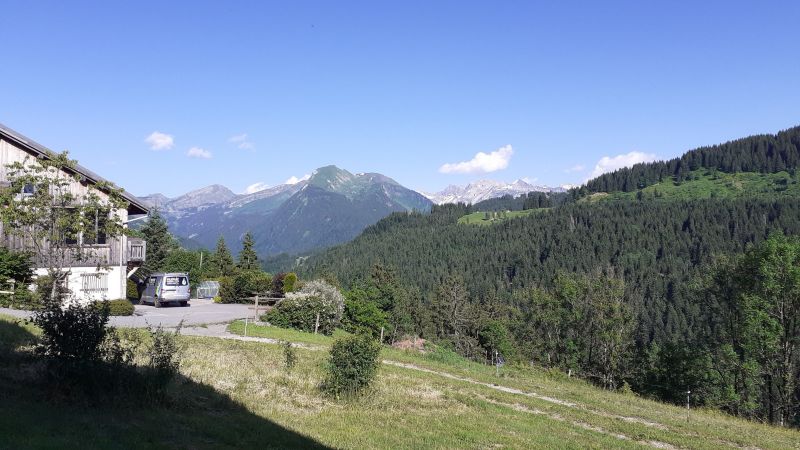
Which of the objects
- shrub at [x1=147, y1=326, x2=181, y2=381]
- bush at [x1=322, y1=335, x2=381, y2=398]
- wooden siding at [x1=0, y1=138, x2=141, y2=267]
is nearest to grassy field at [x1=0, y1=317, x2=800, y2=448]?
bush at [x1=322, y1=335, x2=381, y2=398]

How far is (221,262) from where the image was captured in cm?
7762

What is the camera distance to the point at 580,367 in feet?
197

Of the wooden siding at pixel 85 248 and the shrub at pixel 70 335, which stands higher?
the wooden siding at pixel 85 248

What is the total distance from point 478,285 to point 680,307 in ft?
224

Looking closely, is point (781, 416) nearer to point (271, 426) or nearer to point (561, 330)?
point (561, 330)

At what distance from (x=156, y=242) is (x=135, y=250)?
38.8 metres

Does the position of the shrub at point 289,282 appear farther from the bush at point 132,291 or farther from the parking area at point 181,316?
the bush at point 132,291

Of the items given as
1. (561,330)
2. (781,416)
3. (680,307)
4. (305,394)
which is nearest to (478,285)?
(680,307)

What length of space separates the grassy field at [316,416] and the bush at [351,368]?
478 millimetres

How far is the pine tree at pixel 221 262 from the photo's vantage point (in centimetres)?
7384

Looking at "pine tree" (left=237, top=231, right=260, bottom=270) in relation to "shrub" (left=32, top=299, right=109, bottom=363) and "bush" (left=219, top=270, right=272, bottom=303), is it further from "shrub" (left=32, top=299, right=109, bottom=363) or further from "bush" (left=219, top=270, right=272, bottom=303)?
"shrub" (left=32, top=299, right=109, bottom=363)

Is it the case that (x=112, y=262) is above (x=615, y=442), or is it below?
above

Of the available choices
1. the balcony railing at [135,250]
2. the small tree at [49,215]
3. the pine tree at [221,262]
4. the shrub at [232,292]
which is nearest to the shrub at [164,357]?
the small tree at [49,215]

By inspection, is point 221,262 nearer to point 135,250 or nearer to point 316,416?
point 135,250
